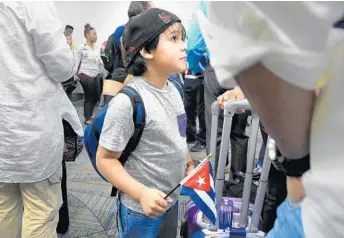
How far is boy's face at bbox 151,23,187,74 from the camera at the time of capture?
1078 mm

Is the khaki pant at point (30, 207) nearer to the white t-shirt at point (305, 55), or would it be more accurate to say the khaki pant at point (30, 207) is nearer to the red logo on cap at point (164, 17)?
the red logo on cap at point (164, 17)

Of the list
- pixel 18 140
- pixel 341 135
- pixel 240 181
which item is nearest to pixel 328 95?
pixel 341 135

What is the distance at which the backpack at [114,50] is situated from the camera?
249cm

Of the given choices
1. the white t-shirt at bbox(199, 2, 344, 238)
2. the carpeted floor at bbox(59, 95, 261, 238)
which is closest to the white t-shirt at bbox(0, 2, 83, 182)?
the carpeted floor at bbox(59, 95, 261, 238)

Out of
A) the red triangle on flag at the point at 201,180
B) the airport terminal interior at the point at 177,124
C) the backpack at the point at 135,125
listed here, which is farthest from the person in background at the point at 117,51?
the red triangle on flag at the point at 201,180

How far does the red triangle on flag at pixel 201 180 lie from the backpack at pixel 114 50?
4.80 ft

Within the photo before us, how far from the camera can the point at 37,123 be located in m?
1.40

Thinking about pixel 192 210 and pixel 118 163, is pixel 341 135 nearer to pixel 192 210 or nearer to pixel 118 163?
pixel 118 163

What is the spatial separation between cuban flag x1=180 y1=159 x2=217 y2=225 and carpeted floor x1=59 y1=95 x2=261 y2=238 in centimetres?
123

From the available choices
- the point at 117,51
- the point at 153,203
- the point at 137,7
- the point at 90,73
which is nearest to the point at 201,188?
the point at 153,203

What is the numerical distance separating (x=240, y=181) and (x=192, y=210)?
2.46ft

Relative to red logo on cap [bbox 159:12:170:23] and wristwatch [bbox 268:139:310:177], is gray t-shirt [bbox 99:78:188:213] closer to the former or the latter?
red logo on cap [bbox 159:12:170:23]

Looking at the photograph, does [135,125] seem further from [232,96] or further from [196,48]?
[196,48]

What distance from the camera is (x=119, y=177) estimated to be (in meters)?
1.04
